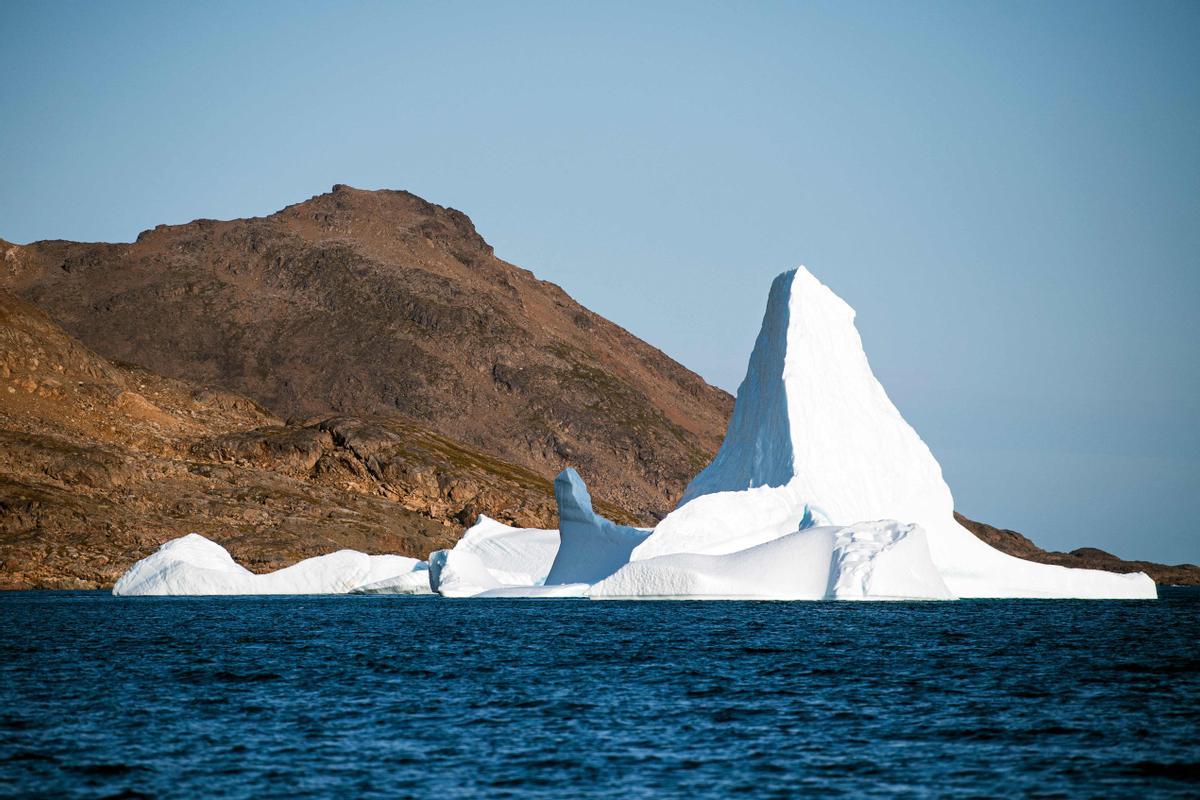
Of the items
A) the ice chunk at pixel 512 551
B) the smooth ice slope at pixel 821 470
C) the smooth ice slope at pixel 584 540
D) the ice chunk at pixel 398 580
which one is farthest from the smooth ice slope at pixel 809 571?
the ice chunk at pixel 398 580

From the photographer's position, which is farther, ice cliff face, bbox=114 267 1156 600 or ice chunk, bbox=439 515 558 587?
ice chunk, bbox=439 515 558 587

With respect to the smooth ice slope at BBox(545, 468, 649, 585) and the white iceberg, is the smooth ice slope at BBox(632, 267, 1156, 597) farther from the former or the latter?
the white iceberg

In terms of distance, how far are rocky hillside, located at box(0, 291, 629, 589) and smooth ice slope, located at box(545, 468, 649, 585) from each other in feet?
141

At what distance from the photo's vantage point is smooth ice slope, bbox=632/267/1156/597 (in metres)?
48.7

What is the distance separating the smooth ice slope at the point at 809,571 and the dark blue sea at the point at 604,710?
4.62 feet

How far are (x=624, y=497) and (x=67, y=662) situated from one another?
15371 cm

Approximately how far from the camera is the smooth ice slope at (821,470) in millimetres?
48719

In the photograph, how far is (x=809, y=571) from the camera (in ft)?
145

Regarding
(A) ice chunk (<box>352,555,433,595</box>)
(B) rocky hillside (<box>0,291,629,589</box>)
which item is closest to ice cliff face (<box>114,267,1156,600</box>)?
(A) ice chunk (<box>352,555,433,595</box>)

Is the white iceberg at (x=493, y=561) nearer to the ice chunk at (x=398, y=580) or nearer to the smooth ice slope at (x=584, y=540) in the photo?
the smooth ice slope at (x=584, y=540)

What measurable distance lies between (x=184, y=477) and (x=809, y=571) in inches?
2803

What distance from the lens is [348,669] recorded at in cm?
3023

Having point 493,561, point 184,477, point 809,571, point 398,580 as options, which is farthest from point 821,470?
point 184,477

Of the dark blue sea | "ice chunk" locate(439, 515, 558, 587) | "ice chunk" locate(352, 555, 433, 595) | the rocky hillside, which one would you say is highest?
the rocky hillside
